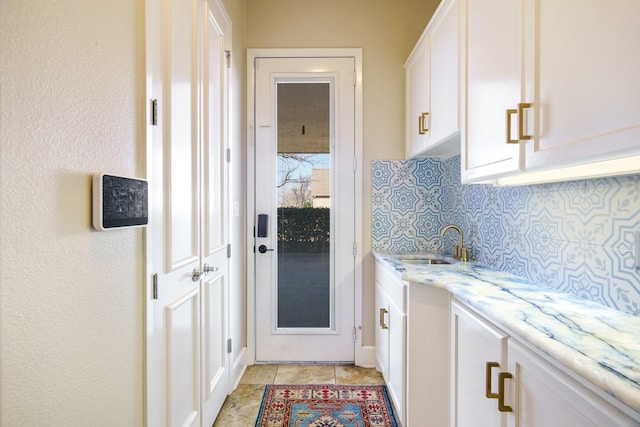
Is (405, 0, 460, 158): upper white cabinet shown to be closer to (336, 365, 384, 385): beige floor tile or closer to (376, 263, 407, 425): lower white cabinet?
(376, 263, 407, 425): lower white cabinet

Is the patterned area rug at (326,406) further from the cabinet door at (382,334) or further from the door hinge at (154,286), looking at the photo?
the door hinge at (154,286)

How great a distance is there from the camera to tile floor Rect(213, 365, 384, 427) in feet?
6.57

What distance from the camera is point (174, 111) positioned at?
4.50 feet

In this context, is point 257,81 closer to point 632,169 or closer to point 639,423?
point 632,169

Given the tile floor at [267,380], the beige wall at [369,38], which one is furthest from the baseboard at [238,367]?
the beige wall at [369,38]

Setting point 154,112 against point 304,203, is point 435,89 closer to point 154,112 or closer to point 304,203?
point 304,203

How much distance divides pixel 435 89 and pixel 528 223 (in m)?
0.90

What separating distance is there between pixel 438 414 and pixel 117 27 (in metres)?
2.02

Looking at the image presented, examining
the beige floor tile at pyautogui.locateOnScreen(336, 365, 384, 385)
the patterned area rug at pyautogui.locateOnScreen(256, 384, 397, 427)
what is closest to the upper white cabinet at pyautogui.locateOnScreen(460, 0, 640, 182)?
the patterned area rug at pyautogui.locateOnScreen(256, 384, 397, 427)

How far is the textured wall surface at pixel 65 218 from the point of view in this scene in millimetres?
646

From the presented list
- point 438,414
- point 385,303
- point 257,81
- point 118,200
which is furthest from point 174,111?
point 438,414

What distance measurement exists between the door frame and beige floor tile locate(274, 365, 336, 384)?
0.83 ft

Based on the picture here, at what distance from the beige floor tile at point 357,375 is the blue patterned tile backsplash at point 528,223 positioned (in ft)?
3.03

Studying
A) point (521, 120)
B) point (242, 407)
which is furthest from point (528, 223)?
point (242, 407)
